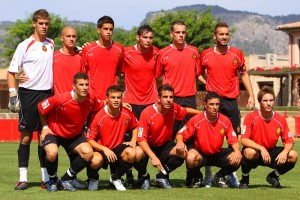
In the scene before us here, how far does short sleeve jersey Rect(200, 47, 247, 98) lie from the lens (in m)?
11.8

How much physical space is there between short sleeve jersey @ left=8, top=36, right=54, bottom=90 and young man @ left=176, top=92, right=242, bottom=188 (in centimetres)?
209

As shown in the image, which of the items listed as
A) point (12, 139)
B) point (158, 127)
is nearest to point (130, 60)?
point (158, 127)

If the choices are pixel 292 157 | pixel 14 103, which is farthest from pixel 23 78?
pixel 292 157

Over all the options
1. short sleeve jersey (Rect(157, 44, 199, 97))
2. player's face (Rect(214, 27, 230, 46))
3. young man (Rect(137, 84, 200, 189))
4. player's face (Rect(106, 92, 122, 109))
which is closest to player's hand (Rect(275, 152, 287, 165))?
young man (Rect(137, 84, 200, 189))

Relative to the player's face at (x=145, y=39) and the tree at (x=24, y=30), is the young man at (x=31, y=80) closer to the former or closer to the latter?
the player's face at (x=145, y=39)

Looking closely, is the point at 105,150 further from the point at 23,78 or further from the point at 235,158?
the point at 235,158

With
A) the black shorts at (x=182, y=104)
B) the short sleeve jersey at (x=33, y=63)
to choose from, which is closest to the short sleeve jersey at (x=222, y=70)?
the black shorts at (x=182, y=104)

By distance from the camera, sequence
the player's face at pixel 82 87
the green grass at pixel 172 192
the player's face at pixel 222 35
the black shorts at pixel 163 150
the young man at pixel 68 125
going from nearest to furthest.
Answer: the green grass at pixel 172 192, the player's face at pixel 82 87, the young man at pixel 68 125, the black shorts at pixel 163 150, the player's face at pixel 222 35

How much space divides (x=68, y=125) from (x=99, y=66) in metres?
1.12

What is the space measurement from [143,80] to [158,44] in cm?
4980

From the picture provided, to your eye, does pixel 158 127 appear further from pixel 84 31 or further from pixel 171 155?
pixel 84 31

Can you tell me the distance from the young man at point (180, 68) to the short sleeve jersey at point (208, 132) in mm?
714

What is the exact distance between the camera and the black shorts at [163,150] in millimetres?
11211

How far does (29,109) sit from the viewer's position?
11055 millimetres
